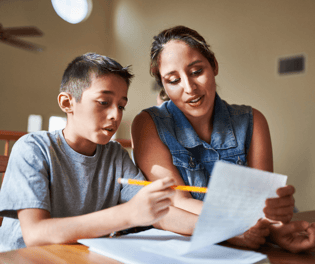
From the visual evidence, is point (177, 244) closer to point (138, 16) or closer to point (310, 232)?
point (310, 232)

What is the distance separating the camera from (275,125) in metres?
4.08

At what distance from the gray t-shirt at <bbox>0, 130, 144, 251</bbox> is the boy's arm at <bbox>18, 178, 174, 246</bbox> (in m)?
0.09

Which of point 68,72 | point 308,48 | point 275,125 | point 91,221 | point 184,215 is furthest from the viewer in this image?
point 275,125

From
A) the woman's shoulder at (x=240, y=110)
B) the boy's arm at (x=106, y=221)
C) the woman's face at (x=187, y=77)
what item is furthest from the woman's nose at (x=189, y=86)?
the boy's arm at (x=106, y=221)

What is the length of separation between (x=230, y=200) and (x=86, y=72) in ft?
2.16

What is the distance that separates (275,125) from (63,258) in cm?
402

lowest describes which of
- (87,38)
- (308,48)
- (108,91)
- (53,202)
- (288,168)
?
(288,168)

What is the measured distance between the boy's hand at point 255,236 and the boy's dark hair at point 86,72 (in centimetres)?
58

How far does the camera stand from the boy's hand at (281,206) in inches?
21.1

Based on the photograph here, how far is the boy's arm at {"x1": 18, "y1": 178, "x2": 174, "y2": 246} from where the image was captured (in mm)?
557

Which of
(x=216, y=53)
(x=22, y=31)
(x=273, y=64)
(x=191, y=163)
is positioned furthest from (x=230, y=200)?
(x=216, y=53)

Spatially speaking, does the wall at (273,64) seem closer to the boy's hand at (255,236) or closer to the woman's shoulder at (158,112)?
the woman's shoulder at (158,112)

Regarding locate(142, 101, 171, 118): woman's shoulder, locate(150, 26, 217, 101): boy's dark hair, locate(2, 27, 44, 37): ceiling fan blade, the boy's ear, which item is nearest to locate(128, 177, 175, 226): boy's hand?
the boy's ear

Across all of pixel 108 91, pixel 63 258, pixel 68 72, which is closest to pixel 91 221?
pixel 63 258
